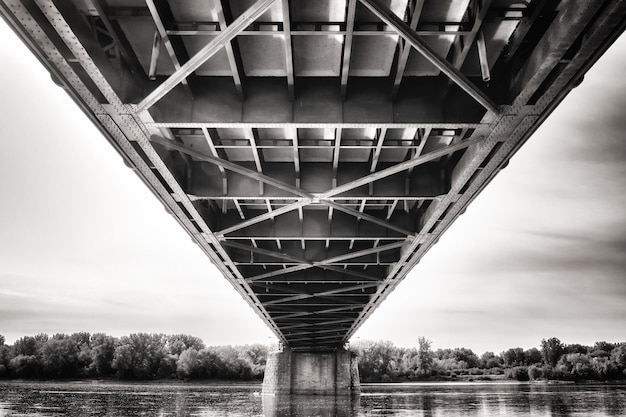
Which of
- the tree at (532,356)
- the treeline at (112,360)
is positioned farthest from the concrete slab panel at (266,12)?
the tree at (532,356)

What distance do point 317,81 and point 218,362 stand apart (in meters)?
133

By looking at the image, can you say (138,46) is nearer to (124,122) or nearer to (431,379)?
(124,122)

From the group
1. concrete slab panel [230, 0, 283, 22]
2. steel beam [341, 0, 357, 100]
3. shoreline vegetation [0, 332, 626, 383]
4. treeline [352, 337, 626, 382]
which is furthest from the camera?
treeline [352, 337, 626, 382]

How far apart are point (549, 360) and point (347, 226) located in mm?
166493

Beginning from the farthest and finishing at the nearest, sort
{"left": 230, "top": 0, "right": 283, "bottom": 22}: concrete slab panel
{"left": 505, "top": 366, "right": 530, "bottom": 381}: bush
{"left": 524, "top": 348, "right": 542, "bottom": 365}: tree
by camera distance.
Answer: {"left": 524, "top": 348, "right": 542, "bottom": 365}: tree
{"left": 505, "top": 366, "right": 530, "bottom": 381}: bush
{"left": 230, "top": 0, "right": 283, "bottom": 22}: concrete slab panel

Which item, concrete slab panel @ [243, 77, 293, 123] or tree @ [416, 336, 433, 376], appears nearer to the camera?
concrete slab panel @ [243, 77, 293, 123]

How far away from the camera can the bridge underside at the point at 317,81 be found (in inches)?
312

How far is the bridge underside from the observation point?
793 centimetres

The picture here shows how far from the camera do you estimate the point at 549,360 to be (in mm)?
163500

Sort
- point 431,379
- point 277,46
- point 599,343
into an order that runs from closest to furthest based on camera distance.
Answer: point 277,46 → point 431,379 → point 599,343

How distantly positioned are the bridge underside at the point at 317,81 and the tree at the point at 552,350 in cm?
16746

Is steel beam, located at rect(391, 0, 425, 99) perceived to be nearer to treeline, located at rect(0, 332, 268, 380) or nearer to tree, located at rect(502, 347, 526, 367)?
treeline, located at rect(0, 332, 268, 380)

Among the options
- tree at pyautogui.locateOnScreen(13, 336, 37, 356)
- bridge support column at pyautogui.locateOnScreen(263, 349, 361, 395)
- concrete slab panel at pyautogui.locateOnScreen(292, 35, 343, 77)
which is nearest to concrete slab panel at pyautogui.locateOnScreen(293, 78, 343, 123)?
concrete slab panel at pyautogui.locateOnScreen(292, 35, 343, 77)

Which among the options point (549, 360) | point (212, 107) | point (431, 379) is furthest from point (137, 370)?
point (212, 107)
